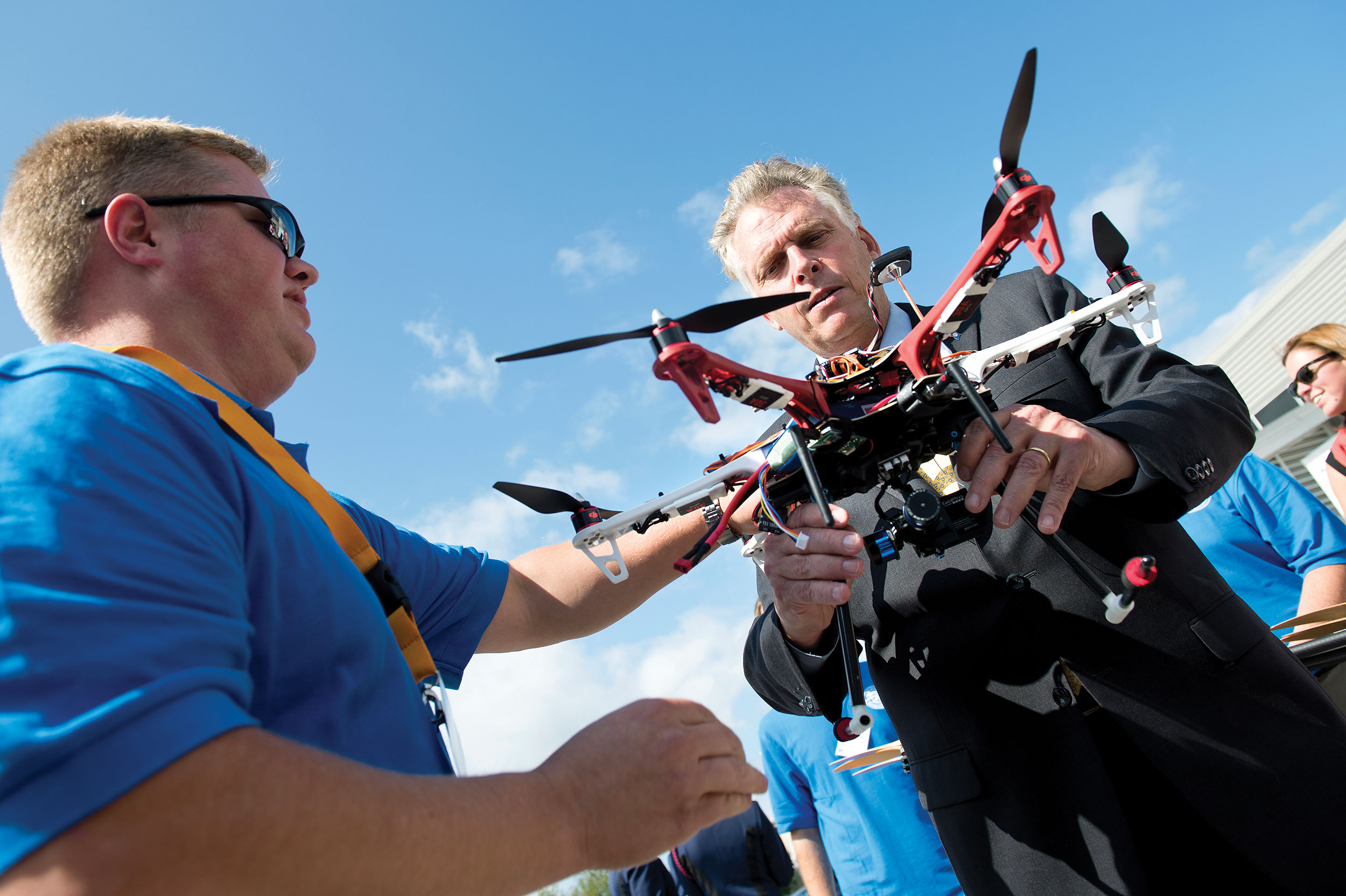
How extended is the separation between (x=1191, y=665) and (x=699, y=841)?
6.38m

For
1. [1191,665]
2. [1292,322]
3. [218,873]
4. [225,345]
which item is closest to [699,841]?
[1191,665]

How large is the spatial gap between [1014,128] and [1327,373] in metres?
6.36

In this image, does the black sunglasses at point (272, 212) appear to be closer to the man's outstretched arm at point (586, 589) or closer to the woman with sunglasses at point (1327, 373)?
the man's outstretched arm at point (586, 589)

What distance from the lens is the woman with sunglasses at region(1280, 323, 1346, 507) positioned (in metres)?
6.14

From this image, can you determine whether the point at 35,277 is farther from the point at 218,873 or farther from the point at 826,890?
the point at 826,890

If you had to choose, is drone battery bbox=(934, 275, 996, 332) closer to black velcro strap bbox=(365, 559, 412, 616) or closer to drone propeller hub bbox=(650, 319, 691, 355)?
drone propeller hub bbox=(650, 319, 691, 355)

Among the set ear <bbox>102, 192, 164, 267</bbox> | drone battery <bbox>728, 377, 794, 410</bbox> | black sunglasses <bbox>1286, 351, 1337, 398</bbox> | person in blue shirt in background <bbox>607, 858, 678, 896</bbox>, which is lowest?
person in blue shirt in background <bbox>607, 858, 678, 896</bbox>

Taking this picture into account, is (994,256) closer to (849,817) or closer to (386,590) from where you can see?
(386,590)

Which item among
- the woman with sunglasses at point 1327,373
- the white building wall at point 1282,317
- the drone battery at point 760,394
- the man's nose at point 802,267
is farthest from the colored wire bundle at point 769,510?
the white building wall at point 1282,317

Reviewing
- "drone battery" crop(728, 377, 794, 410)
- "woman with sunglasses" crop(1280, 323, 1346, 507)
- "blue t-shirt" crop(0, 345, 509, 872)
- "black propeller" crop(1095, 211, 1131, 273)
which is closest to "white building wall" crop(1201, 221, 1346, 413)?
"woman with sunglasses" crop(1280, 323, 1346, 507)

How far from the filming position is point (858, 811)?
523 centimetres

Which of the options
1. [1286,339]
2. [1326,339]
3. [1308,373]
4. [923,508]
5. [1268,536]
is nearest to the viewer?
[923,508]

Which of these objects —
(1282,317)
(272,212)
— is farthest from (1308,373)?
(1282,317)

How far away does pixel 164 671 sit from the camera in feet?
3.44
